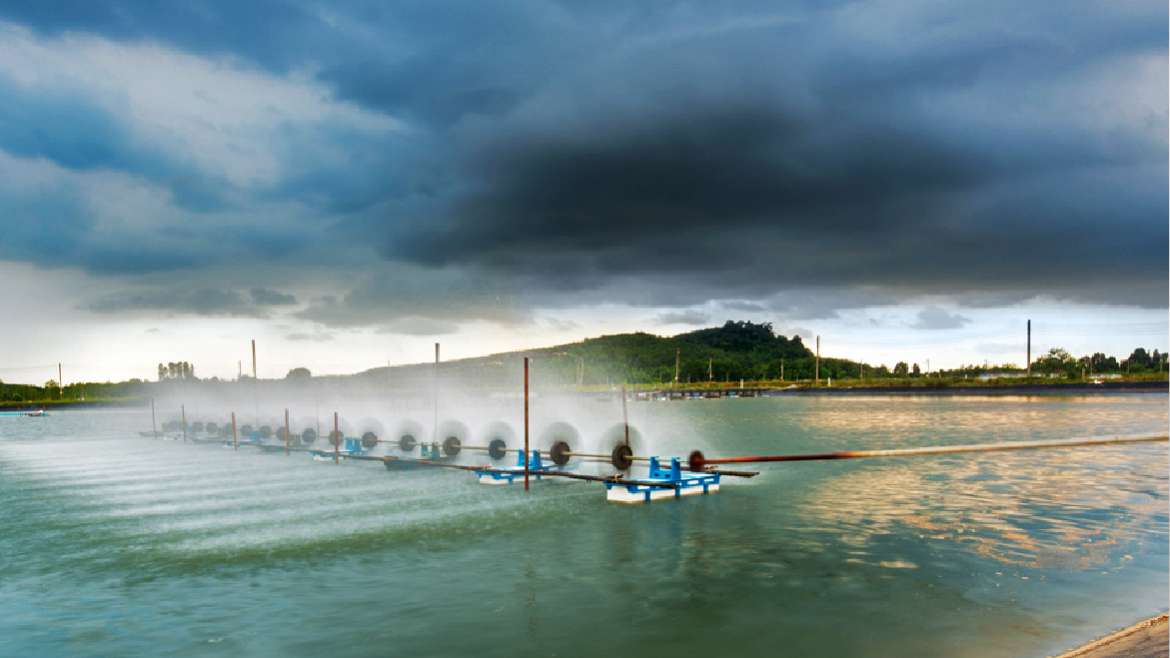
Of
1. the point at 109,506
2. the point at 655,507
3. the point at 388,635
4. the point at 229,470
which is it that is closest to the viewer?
the point at 388,635

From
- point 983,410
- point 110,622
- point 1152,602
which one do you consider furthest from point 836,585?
point 983,410

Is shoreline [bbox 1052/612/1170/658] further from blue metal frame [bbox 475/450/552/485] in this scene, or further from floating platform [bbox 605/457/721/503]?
blue metal frame [bbox 475/450/552/485]

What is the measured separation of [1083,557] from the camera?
18.9 metres

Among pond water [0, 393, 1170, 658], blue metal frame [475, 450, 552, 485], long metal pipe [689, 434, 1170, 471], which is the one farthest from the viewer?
blue metal frame [475, 450, 552, 485]

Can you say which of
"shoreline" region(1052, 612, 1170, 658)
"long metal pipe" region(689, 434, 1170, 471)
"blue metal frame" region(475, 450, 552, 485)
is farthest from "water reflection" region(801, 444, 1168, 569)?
"blue metal frame" region(475, 450, 552, 485)

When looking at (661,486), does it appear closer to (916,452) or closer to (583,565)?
(583,565)

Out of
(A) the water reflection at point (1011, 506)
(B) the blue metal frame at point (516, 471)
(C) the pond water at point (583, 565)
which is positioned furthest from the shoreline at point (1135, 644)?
(B) the blue metal frame at point (516, 471)

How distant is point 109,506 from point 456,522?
14.8 metres

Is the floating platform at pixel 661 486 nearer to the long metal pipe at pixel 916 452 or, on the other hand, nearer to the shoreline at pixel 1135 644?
the long metal pipe at pixel 916 452

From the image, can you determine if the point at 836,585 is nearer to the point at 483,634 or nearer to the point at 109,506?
the point at 483,634

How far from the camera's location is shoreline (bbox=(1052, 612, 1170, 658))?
8414 millimetres

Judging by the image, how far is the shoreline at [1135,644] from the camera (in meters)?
8.41

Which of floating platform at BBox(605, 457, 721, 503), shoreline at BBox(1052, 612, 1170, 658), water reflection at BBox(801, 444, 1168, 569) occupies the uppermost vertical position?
shoreline at BBox(1052, 612, 1170, 658)

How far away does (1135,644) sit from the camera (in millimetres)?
8867
